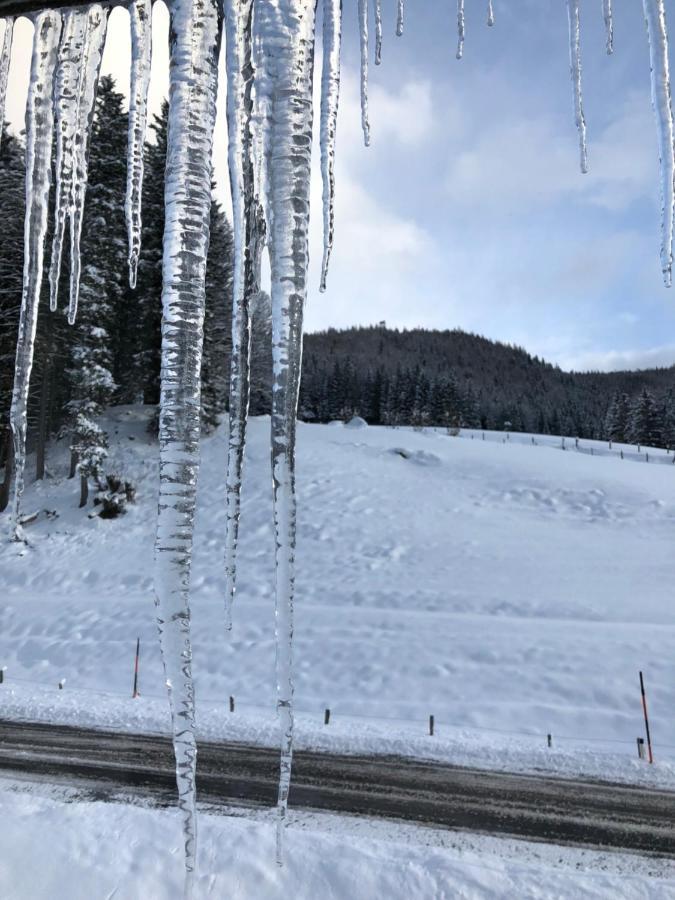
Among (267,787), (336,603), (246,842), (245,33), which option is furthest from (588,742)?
(245,33)

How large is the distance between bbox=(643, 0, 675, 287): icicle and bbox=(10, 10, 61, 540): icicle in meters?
2.40

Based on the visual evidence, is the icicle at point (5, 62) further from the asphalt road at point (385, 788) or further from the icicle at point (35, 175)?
the asphalt road at point (385, 788)

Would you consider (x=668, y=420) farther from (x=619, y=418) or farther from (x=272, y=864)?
(x=272, y=864)

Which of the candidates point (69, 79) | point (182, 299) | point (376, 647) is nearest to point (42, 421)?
point (376, 647)

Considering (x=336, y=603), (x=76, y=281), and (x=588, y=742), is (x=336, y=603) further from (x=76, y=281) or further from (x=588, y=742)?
(x=76, y=281)

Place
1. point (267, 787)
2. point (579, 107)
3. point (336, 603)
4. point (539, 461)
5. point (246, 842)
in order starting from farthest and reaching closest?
point (539, 461), point (336, 603), point (267, 787), point (246, 842), point (579, 107)

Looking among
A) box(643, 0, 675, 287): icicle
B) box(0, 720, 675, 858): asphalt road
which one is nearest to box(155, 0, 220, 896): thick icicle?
box(643, 0, 675, 287): icicle

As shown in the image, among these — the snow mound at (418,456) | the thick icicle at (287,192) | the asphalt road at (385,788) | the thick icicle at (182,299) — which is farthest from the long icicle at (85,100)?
the snow mound at (418,456)

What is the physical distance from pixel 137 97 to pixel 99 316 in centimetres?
2412

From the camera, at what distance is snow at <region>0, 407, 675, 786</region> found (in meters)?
10.7

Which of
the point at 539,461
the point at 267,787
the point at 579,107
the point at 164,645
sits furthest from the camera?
the point at 539,461

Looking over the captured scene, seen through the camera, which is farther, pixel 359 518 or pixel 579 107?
pixel 359 518

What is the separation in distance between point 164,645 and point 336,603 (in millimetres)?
15347

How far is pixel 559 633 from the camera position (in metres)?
13.8
